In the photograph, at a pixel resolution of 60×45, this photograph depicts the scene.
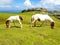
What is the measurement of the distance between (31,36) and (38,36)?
3.41ft

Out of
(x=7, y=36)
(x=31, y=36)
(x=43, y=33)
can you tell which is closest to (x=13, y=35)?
(x=7, y=36)

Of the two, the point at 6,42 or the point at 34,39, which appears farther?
the point at 34,39

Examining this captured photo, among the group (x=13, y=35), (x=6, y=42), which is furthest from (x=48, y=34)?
(x=6, y=42)

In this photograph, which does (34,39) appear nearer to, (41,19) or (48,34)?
(48,34)

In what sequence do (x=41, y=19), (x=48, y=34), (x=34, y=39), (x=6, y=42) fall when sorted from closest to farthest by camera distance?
(x=6, y=42) < (x=34, y=39) < (x=48, y=34) < (x=41, y=19)

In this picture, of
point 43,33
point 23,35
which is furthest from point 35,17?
point 23,35

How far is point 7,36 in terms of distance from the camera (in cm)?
2427

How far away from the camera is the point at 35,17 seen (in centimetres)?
3238

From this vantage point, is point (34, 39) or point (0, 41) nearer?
point (0, 41)

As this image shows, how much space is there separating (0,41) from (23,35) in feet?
12.1

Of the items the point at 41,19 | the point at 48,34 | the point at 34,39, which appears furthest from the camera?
the point at 41,19

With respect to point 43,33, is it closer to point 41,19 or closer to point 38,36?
point 38,36

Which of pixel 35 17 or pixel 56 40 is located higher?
pixel 35 17

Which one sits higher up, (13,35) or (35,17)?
(35,17)
